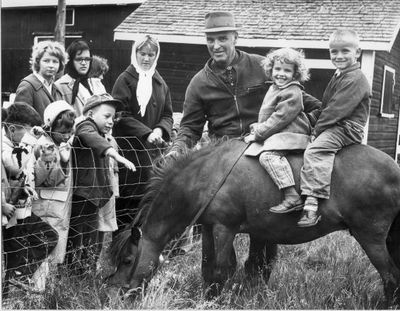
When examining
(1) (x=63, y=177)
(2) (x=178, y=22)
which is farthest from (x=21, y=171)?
(2) (x=178, y=22)

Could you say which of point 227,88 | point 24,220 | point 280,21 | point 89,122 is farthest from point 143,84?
point 280,21

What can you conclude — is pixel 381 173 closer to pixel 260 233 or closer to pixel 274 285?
pixel 260 233

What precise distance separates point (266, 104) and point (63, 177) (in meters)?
1.63

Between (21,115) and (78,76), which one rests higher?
(78,76)

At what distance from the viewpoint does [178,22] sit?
14492mm

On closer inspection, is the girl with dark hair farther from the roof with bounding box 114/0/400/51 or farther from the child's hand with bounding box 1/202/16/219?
the roof with bounding box 114/0/400/51

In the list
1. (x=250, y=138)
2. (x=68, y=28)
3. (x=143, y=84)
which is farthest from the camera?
(x=68, y=28)

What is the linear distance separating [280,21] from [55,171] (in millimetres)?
10402

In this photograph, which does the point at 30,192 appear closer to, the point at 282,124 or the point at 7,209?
the point at 7,209

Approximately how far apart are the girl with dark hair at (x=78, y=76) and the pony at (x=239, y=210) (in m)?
1.55

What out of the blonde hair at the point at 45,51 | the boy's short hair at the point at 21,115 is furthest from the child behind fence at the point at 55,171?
the blonde hair at the point at 45,51

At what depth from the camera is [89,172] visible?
451 cm

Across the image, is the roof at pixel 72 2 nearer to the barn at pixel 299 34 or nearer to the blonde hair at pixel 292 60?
the barn at pixel 299 34

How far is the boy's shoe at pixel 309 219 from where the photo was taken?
3.77 metres
